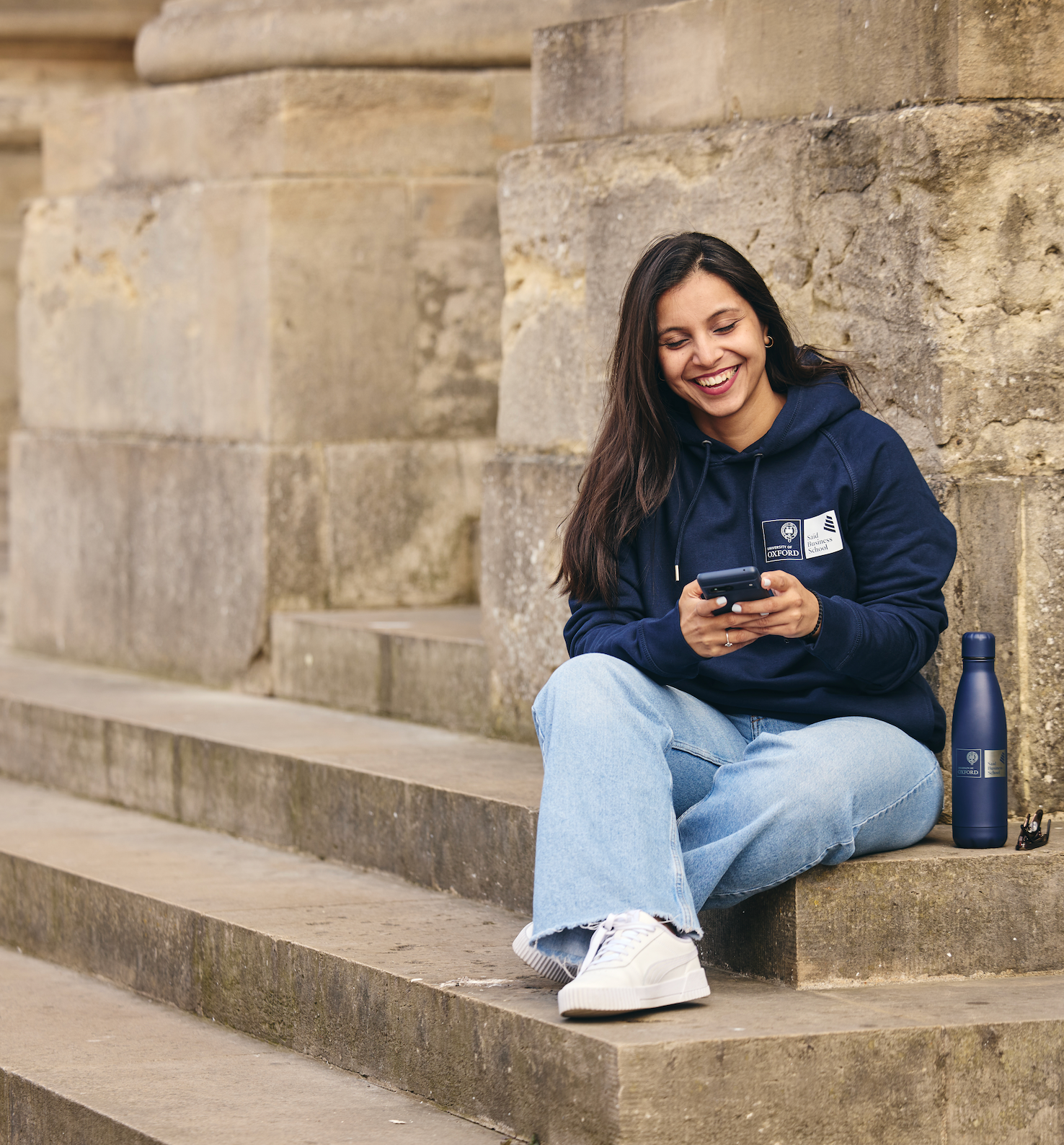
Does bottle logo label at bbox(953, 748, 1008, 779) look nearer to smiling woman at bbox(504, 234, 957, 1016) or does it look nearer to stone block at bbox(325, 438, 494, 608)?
smiling woman at bbox(504, 234, 957, 1016)

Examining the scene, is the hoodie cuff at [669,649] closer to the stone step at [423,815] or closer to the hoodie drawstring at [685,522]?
the hoodie drawstring at [685,522]

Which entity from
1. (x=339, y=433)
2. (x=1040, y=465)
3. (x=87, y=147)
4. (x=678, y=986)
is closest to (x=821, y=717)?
(x=678, y=986)

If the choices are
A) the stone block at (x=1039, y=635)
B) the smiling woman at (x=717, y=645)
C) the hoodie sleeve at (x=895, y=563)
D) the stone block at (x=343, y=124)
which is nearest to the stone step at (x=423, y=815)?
the smiling woman at (x=717, y=645)

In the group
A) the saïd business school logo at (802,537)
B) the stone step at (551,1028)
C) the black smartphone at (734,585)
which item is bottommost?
the stone step at (551,1028)

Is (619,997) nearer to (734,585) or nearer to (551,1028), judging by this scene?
(551,1028)

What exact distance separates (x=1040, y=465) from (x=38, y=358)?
427 centimetres

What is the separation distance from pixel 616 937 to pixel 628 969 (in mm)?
53

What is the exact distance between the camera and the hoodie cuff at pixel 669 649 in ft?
11.4

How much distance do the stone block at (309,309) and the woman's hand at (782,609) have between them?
3092 mm

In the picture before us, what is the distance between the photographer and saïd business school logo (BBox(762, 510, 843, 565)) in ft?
11.7

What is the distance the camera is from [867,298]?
4.15 meters

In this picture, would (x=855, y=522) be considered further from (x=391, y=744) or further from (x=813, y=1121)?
(x=391, y=744)

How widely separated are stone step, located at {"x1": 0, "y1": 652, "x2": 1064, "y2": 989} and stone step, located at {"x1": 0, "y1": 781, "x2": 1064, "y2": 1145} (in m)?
0.06

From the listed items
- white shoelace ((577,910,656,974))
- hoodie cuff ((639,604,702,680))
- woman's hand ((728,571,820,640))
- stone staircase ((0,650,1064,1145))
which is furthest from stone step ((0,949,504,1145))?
woman's hand ((728,571,820,640))
